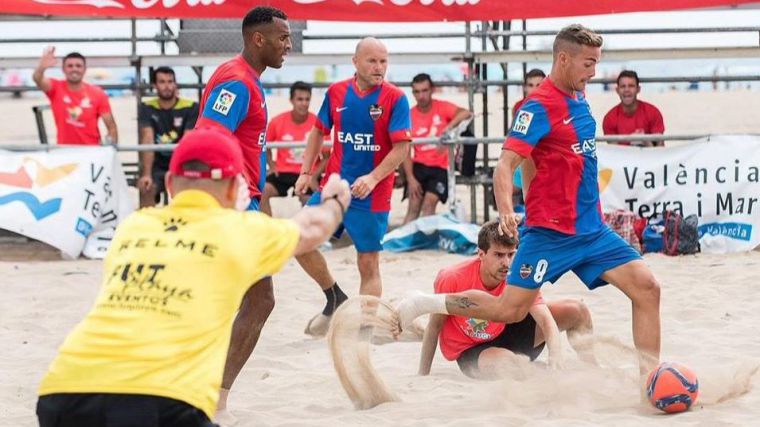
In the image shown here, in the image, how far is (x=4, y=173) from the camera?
10758 millimetres

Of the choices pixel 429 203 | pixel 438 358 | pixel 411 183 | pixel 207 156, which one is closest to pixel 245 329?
pixel 438 358

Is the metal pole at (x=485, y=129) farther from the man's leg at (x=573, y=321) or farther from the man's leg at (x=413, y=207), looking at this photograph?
the man's leg at (x=573, y=321)

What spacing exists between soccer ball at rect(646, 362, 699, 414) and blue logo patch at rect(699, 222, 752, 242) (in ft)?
17.7

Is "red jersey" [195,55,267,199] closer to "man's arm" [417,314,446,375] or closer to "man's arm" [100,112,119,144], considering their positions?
"man's arm" [417,314,446,375]

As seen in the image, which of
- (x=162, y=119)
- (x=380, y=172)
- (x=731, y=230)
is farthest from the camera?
(x=162, y=119)

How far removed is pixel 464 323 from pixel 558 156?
1.07m

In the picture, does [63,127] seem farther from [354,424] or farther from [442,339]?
[354,424]

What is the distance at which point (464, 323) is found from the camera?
20.6 ft

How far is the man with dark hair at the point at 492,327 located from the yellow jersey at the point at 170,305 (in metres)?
2.81

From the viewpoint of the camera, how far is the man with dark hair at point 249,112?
217 inches

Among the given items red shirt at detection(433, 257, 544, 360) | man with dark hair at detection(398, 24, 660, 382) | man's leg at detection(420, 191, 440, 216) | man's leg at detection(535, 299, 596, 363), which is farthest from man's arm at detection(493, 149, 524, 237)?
man's leg at detection(420, 191, 440, 216)

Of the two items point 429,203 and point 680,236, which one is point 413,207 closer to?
point 429,203

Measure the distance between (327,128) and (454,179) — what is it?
347 cm

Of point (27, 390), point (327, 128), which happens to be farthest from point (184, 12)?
point (27, 390)
